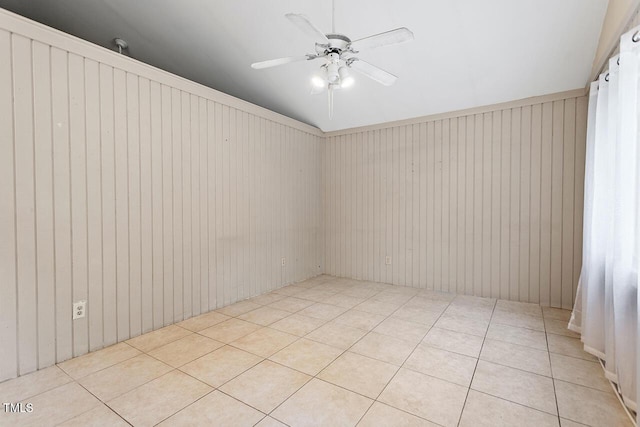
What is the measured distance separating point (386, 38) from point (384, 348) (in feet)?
7.46

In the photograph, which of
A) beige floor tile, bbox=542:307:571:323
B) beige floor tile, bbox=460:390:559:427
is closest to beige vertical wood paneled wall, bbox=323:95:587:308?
beige floor tile, bbox=542:307:571:323

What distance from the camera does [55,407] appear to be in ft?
5.77

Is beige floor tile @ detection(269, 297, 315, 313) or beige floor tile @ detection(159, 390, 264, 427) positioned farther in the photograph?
beige floor tile @ detection(269, 297, 315, 313)

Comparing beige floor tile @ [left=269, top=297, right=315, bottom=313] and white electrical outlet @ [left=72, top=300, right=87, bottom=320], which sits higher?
white electrical outlet @ [left=72, top=300, right=87, bottom=320]

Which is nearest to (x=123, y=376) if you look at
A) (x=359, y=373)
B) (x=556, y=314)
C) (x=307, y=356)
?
(x=307, y=356)

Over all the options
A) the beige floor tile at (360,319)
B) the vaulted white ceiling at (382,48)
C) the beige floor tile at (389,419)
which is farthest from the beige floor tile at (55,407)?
the vaulted white ceiling at (382,48)

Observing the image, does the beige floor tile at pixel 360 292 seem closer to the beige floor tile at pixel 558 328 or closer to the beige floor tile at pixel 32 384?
the beige floor tile at pixel 558 328

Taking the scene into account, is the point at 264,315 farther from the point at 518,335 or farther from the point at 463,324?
the point at 518,335

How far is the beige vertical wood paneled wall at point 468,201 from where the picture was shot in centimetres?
338

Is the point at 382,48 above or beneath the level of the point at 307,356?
above

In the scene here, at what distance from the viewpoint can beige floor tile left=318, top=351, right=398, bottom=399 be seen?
196 centimetres

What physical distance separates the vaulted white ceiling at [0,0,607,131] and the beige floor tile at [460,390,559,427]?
2.91m

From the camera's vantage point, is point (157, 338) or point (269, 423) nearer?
point (269, 423)

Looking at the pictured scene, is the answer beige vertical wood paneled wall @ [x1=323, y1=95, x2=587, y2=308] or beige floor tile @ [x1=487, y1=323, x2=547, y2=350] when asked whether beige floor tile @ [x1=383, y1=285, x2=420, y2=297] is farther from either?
beige floor tile @ [x1=487, y1=323, x2=547, y2=350]
